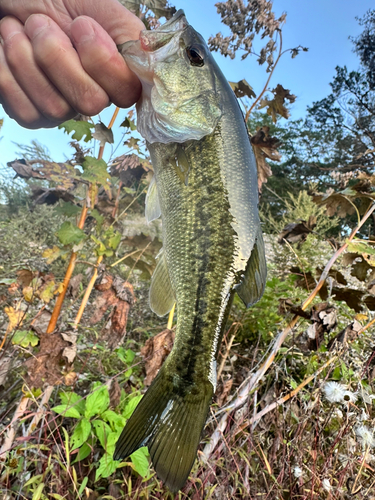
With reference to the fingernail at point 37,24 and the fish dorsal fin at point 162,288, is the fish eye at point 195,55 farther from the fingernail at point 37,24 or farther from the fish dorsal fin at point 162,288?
the fish dorsal fin at point 162,288

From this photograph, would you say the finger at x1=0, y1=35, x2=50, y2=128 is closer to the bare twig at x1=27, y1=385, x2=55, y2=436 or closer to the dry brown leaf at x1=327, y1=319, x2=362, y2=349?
the bare twig at x1=27, y1=385, x2=55, y2=436

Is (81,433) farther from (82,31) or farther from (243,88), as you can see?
(243,88)

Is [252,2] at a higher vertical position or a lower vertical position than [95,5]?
higher

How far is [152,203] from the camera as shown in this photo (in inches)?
44.6

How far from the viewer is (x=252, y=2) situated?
91.7 inches

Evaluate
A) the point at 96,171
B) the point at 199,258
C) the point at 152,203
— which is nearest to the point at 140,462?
the point at 199,258

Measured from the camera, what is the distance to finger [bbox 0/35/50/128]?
1248mm

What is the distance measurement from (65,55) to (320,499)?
103 inches

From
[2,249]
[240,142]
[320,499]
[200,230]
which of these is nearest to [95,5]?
[240,142]

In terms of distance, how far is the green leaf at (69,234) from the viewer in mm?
1747

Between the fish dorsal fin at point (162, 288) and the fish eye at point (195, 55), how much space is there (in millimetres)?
710

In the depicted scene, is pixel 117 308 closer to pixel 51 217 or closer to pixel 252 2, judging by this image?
pixel 252 2

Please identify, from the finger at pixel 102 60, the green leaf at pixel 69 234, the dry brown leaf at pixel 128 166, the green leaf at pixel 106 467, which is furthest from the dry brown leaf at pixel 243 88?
the green leaf at pixel 106 467

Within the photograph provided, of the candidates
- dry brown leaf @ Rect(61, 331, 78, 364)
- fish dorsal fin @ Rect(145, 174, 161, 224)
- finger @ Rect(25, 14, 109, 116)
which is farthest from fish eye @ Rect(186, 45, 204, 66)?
dry brown leaf @ Rect(61, 331, 78, 364)
